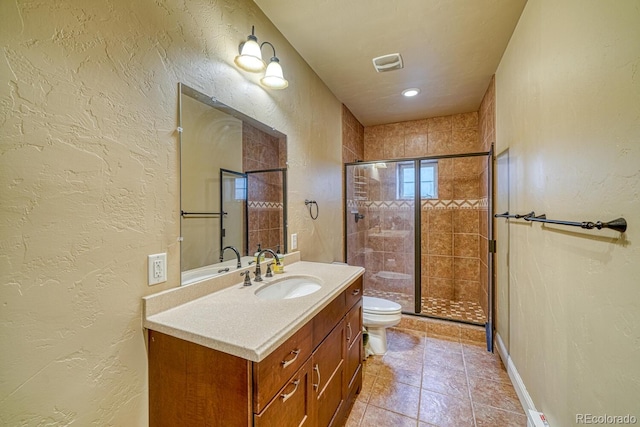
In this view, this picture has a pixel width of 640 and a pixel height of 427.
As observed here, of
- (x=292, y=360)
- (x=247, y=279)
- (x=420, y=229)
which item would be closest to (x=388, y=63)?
(x=420, y=229)

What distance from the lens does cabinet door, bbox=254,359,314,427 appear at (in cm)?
86

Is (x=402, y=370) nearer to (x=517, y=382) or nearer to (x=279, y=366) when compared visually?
(x=517, y=382)

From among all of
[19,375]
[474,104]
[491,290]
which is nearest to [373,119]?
[474,104]

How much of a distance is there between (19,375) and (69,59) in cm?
92

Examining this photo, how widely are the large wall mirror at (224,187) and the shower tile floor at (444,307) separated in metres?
1.88

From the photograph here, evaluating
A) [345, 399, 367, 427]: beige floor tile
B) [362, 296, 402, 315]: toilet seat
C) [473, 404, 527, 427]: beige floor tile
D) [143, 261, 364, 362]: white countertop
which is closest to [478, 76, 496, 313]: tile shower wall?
[362, 296, 402, 315]: toilet seat

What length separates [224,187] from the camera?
4.76ft

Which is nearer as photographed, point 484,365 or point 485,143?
point 484,365

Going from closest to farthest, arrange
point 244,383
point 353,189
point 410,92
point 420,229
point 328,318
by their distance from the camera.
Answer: point 244,383, point 328,318, point 410,92, point 420,229, point 353,189

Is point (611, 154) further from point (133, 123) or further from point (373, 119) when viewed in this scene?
point (373, 119)

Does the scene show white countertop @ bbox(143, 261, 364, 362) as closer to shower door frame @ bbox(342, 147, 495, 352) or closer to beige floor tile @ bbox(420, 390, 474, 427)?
beige floor tile @ bbox(420, 390, 474, 427)

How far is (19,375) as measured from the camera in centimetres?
72

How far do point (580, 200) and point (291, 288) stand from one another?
144 cm
